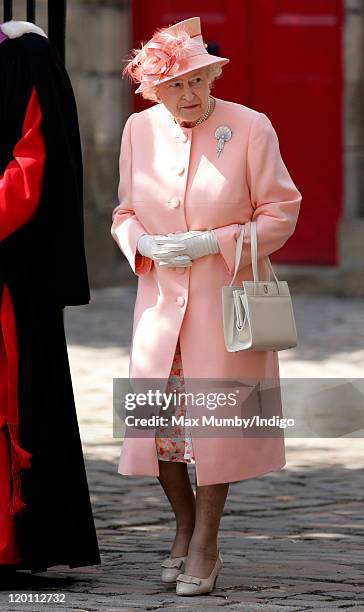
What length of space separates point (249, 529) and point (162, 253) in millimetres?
1554

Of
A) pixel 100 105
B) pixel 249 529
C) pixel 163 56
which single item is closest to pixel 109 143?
pixel 100 105

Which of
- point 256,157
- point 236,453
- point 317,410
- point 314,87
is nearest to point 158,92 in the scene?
point 256,157

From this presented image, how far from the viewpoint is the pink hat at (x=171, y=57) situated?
5.50 metres

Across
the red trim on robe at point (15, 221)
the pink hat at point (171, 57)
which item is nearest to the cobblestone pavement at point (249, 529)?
the red trim on robe at point (15, 221)

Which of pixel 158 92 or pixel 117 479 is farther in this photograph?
pixel 117 479

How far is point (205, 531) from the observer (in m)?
5.57

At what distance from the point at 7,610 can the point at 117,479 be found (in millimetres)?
2445

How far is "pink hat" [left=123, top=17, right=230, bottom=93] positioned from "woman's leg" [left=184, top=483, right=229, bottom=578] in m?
1.30

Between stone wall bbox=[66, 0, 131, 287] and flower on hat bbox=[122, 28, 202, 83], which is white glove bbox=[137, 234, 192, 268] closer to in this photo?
flower on hat bbox=[122, 28, 202, 83]

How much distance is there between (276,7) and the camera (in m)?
13.0

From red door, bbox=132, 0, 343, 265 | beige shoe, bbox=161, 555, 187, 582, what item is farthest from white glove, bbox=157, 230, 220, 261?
red door, bbox=132, 0, 343, 265

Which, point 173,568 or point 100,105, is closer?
point 173,568

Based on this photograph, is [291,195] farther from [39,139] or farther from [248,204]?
[39,139]

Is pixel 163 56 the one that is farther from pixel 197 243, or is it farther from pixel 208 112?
pixel 197 243
